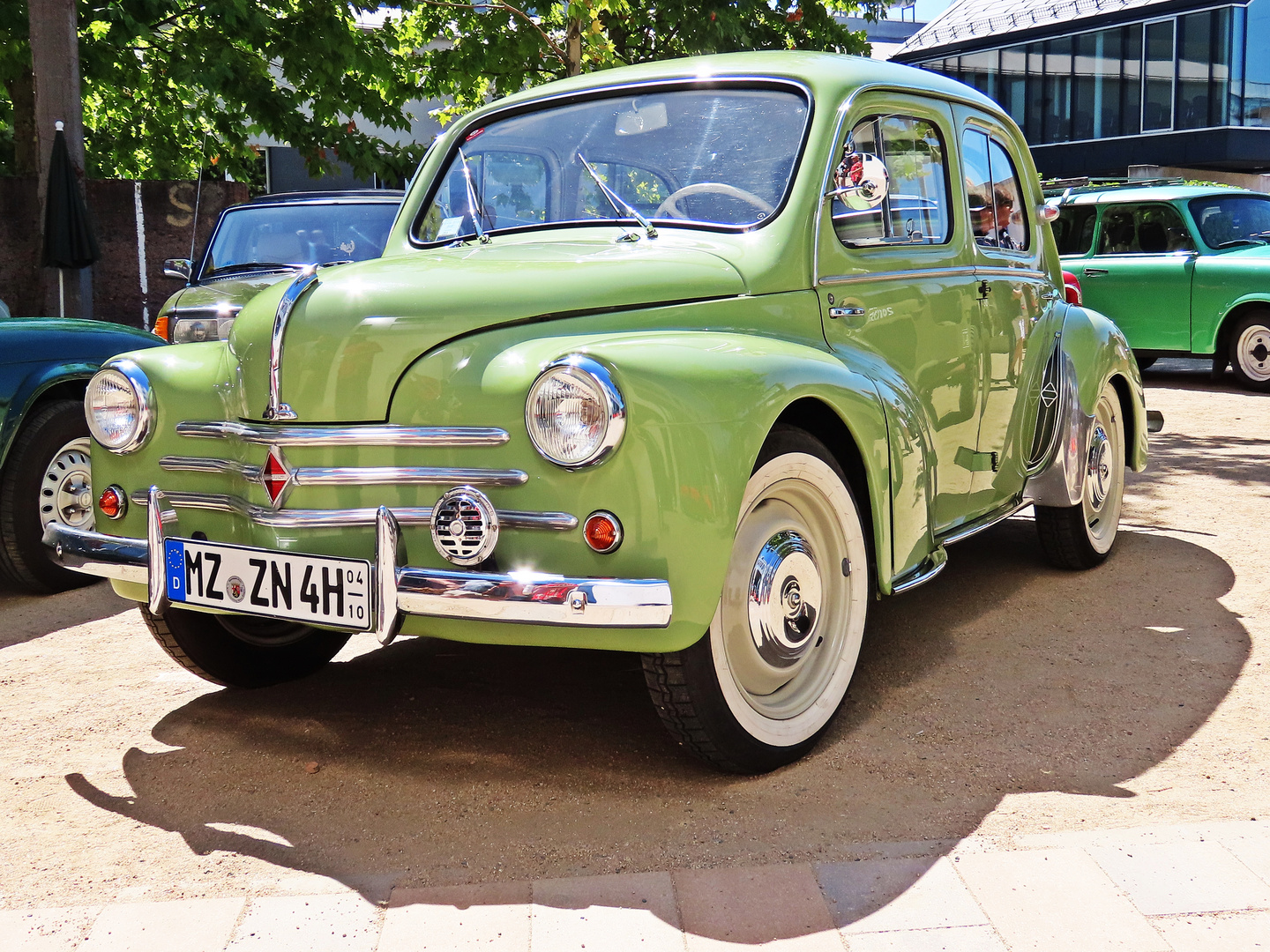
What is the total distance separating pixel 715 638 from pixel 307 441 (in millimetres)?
1149

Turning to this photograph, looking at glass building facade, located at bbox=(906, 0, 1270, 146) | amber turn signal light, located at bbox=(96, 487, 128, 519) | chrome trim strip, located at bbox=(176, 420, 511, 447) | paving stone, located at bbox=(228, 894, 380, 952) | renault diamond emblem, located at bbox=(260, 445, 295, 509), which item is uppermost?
glass building facade, located at bbox=(906, 0, 1270, 146)

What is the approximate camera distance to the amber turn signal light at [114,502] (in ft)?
11.6

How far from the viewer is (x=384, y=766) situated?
350 centimetres

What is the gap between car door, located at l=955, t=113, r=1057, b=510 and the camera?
460 centimetres

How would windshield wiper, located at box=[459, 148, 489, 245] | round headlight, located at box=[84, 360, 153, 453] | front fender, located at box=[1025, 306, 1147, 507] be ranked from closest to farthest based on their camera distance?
round headlight, located at box=[84, 360, 153, 453] → windshield wiper, located at box=[459, 148, 489, 245] → front fender, located at box=[1025, 306, 1147, 507]

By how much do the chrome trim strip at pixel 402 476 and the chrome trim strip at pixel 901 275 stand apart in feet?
4.17

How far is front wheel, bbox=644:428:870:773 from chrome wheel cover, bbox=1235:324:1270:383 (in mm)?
9756

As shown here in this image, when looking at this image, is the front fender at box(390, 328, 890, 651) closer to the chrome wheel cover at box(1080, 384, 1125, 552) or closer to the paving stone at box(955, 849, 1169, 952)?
the paving stone at box(955, 849, 1169, 952)

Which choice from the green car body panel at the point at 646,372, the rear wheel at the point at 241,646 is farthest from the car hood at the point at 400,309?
the rear wheel at the point at 241,646

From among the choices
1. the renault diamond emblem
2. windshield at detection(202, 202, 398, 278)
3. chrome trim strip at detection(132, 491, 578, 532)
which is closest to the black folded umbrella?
windshield at detection(202, 202, 398, 278)

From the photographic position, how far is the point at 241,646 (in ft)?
13.4

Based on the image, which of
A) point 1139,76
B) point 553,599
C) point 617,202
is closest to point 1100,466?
point 617,202

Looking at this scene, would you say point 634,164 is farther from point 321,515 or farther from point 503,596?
point 503,596

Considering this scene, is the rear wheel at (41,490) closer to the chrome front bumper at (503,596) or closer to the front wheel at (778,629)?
the chrome front bumper at (503,596)
